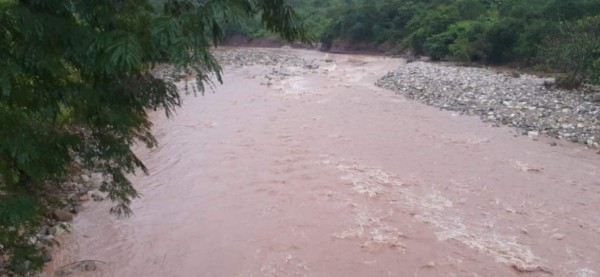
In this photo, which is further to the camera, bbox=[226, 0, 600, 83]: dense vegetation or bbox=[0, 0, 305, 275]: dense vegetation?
bbox=[226, 0, 600, 83]: dense vegetation

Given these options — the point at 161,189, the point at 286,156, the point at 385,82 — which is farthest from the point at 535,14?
the point at 161,189

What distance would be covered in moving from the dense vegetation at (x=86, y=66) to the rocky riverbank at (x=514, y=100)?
10.9 meters

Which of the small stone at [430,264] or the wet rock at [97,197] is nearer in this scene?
the small stone at [430,264]

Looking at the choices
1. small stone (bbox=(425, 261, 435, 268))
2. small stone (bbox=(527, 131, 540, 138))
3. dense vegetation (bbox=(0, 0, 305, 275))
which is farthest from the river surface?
dense vegetation (bbox=(0, 0, 305, 275))

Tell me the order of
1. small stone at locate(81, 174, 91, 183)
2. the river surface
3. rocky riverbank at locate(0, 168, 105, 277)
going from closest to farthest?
1. rocky riverbank at locate(0, 168, 105, 277)
2. the river surface
3. small stone at locate(81, 174, 91, 183)

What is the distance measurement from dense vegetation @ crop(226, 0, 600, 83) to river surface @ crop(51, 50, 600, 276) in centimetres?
313

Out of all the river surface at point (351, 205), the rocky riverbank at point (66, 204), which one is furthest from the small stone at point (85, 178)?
the river surface at point (351, 205)

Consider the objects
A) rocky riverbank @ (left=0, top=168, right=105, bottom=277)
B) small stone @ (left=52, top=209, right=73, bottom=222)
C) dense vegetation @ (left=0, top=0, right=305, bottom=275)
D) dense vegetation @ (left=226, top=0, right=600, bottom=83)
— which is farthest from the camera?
dense vegetation @ (left=226, top=0, right=600, bottom=83)

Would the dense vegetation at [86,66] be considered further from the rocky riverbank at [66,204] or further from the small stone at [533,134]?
the small stone at [533,134]

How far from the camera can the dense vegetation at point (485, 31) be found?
17.0m

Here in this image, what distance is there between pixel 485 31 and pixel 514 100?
458 inches

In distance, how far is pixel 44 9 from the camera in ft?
7.36

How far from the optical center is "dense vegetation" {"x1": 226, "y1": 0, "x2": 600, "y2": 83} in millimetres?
16953

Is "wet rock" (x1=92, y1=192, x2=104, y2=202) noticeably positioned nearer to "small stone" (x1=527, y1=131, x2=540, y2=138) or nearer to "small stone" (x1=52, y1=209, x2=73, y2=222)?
"small stone" (x1=52, y1=209, x2=73, y2=222)
